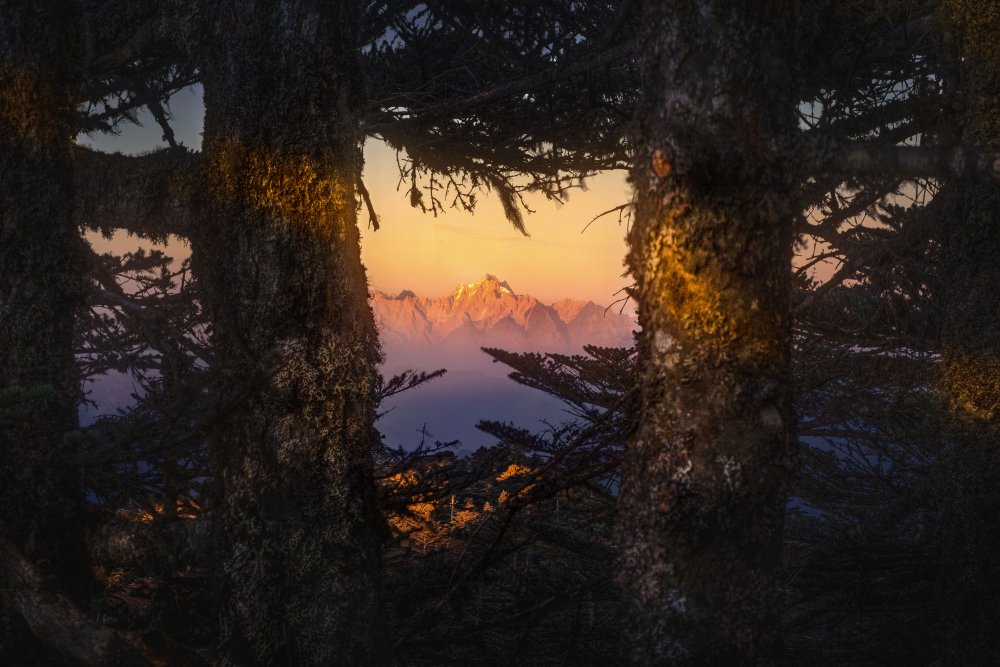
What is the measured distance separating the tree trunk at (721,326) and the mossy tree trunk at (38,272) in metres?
4.21

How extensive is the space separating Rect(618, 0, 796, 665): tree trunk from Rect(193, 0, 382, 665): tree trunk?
189 centimetres

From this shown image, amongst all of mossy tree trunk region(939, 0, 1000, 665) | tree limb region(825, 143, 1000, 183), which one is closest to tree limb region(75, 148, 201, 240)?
tree limb region(825, 143, 1000, 183)

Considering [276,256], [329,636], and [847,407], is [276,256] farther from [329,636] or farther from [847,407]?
[847,407]

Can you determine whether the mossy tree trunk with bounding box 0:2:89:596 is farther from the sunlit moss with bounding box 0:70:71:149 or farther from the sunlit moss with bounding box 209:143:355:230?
the sunlit moss with bounding box 209:143:355:230

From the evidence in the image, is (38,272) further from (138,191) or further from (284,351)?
(284,351)

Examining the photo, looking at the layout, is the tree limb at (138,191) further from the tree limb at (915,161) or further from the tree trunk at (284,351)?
the tree limb at (915,161)

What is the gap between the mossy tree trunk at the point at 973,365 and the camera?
404cm

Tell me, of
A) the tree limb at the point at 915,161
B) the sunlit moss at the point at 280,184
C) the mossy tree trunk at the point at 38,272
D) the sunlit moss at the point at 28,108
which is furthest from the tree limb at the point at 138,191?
the tree limb at the point at 915,161

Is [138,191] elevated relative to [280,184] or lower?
elevated

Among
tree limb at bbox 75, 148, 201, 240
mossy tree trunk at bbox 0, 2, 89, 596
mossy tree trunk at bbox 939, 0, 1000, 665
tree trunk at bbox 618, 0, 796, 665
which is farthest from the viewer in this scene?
mossy tree trunk at bbox 0, 2, 89, 596

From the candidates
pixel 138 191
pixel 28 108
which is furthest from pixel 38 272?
pixel 28 108

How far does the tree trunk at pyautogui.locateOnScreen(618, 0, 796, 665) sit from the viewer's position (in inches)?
122

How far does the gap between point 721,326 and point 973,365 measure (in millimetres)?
2046

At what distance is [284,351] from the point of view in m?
4.06
